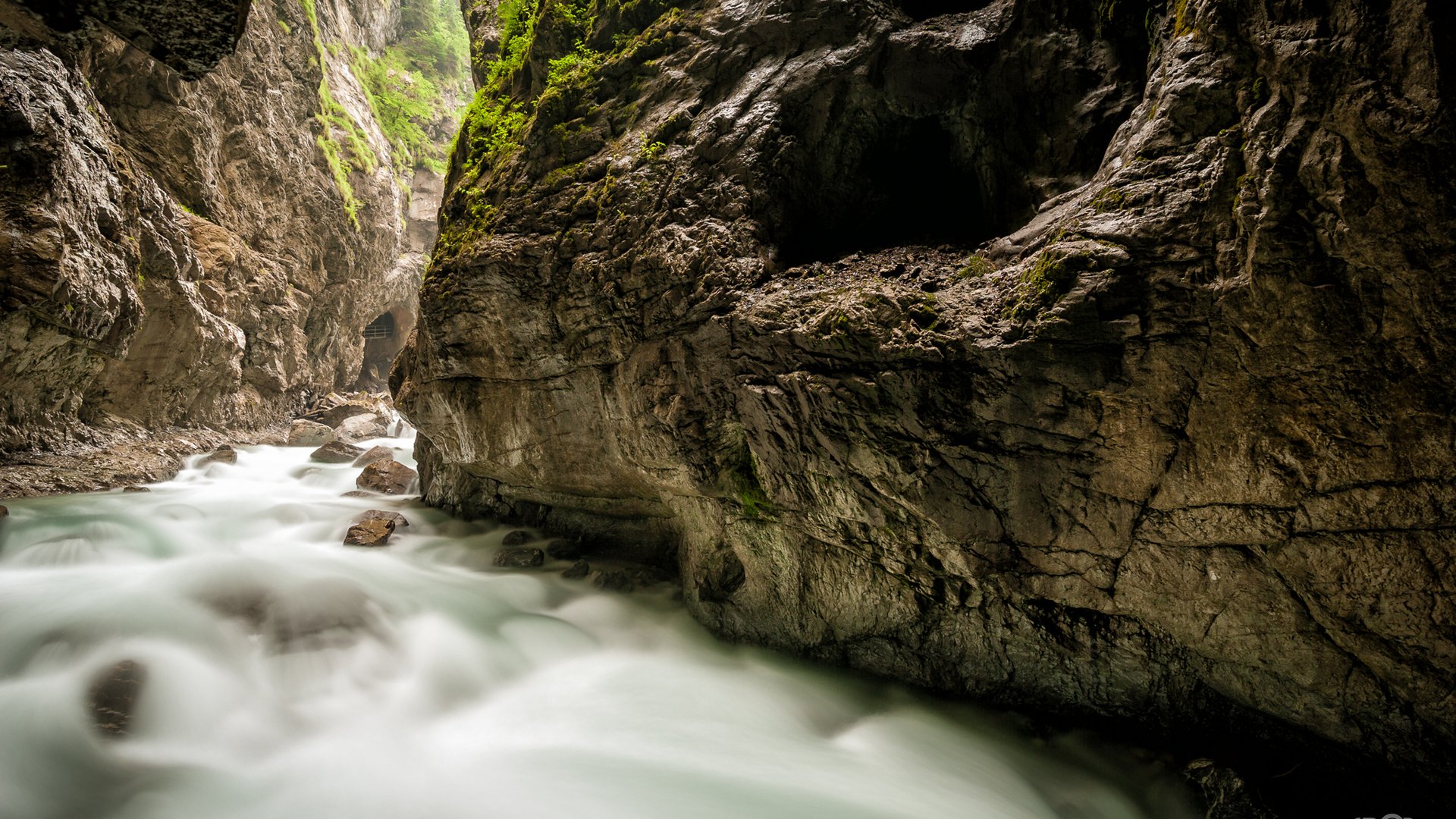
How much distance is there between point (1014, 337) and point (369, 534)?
8.19 m

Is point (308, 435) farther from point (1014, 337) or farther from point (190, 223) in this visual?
point (1014, 337)

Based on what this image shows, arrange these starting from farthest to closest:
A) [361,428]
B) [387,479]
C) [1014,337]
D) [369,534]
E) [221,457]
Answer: [361,428] → [221,457] → [387,479] → [369,534] → [1014,337]

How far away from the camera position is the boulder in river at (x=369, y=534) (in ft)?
24.4

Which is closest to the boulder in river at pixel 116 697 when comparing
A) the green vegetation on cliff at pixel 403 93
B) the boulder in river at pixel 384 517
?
the boulder in river at pixel 384 517

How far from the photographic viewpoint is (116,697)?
3.47 m

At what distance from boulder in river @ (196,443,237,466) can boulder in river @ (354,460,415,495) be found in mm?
3433

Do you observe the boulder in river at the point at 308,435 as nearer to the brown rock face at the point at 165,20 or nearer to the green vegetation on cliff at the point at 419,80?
the green vegetation on cliff at the point at 419,80

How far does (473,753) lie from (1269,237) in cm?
549

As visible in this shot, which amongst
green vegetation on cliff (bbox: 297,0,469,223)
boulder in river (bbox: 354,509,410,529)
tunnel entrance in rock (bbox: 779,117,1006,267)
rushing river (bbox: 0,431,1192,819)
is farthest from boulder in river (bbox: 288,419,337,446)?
tunnel entrance in rock (bbox: 779,117,1006,267)

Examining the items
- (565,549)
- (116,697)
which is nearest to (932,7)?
(565,549)

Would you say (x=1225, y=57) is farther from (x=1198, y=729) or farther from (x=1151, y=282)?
(x=1198, y=729)

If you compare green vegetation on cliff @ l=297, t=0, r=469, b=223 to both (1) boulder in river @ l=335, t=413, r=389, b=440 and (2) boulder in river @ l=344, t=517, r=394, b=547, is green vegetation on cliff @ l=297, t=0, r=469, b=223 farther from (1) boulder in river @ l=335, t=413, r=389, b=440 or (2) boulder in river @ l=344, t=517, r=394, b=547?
(2) boulder in river @ l=344, t=517, r=394, b=547

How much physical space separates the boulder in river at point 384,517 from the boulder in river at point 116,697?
424 centimetres

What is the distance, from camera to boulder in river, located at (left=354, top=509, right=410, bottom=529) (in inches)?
315
